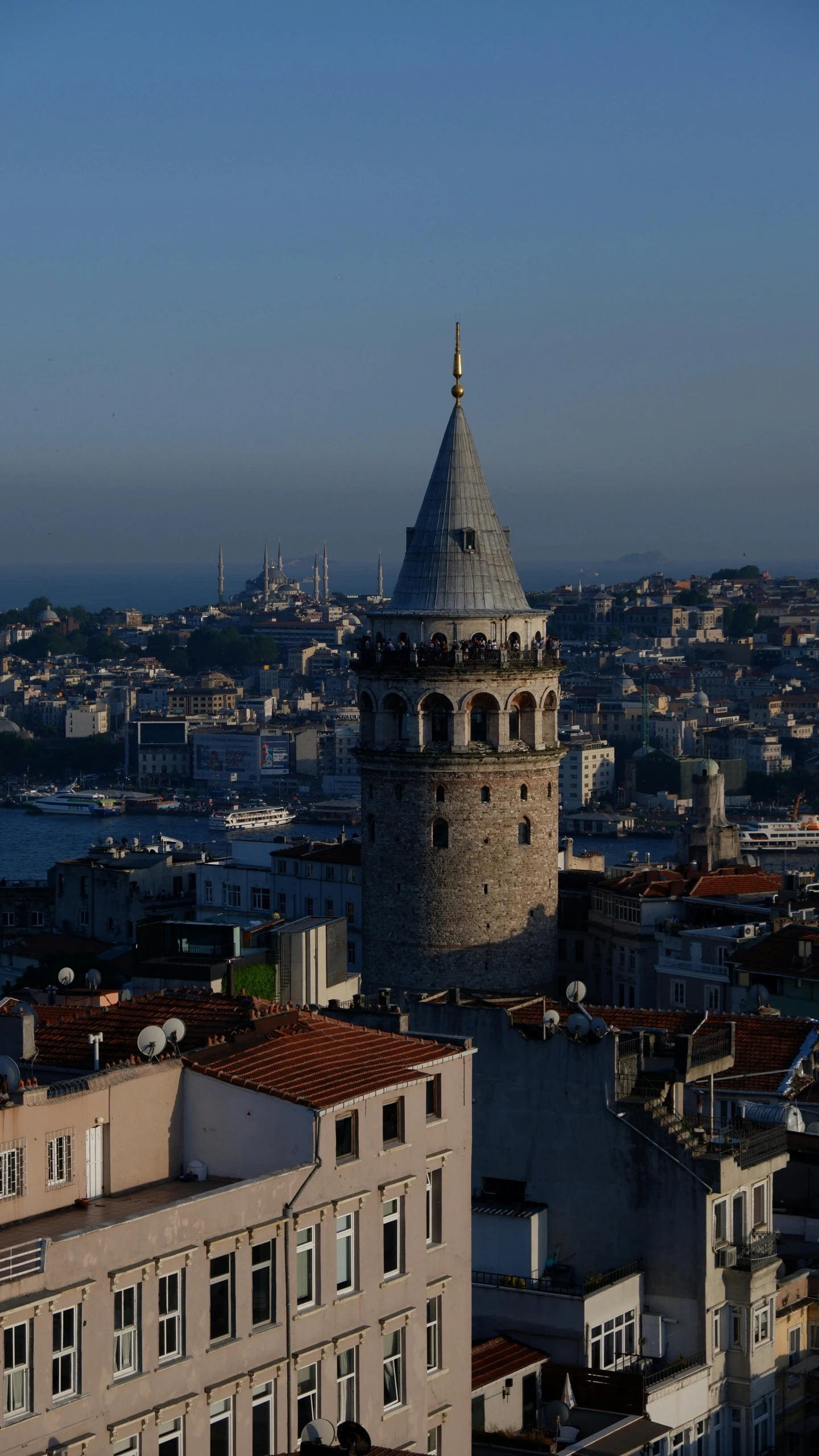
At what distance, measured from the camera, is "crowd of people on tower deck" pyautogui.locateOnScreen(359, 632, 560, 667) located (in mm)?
15977

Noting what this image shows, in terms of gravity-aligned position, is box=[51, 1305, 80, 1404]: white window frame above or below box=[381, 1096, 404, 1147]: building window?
below

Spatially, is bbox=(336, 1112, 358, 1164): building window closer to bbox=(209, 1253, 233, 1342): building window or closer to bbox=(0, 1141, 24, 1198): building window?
bbox=(209, 1253, 233, 1342): building window

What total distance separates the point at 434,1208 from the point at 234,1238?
1.21 m

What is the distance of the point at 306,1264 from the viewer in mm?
7438

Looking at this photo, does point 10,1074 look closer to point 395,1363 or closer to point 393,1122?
point 393,1122

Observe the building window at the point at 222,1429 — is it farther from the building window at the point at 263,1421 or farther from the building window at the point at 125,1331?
the building window at the point at 125,1331

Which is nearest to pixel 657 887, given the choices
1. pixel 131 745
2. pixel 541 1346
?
pixel 541 1346

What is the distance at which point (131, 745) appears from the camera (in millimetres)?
106562

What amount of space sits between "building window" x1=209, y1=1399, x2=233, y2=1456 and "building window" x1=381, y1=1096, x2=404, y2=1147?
1.00 meters

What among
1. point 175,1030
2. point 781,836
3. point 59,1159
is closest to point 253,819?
point 781,836


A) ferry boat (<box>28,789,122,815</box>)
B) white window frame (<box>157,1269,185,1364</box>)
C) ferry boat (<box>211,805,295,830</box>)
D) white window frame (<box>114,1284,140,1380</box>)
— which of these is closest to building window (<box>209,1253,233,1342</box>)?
white window frame (<box>157,1269,185,1364</box>)

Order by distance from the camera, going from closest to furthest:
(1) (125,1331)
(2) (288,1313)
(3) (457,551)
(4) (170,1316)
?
(1) (125,1331)
(4) (170,1316)
(2) (288,1313)
(3) (457,551)

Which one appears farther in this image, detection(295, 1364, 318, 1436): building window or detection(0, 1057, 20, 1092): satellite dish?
detection(295, 1364, 318, 1436): building window

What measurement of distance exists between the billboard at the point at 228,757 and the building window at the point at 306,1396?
93759 mm
